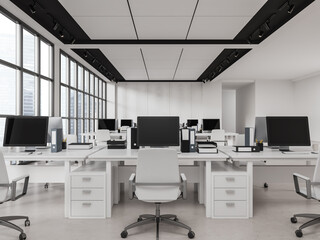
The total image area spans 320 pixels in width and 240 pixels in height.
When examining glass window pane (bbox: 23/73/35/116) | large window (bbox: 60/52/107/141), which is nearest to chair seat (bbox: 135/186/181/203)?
glass window pane (bbox: 23/73/35/116)

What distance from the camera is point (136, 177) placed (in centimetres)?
272

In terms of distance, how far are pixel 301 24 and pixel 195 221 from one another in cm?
442

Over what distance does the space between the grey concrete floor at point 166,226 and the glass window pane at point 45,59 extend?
3.44 metres

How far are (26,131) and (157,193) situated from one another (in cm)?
223

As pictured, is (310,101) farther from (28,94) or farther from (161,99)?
(28,94)

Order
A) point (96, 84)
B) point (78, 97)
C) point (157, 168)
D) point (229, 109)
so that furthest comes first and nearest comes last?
point (229, 109) → point (96, 84) → point (78, 97) → point (157, 168)

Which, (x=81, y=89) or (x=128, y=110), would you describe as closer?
(x=81, y=89)

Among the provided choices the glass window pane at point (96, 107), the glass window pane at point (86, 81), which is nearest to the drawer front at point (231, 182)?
the glass window pane at point (86, 81)

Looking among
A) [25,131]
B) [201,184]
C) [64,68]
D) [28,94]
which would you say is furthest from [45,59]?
[201,184]

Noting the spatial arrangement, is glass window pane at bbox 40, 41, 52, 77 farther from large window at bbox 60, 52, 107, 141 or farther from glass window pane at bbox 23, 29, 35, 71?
large window at bbox 60, 52, 107, 141

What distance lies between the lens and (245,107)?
14.5 meters

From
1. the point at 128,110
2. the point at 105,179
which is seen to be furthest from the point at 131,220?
the point at 128,110

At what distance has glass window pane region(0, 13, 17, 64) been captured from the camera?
492cm

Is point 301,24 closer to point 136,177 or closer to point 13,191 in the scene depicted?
point 136,177
